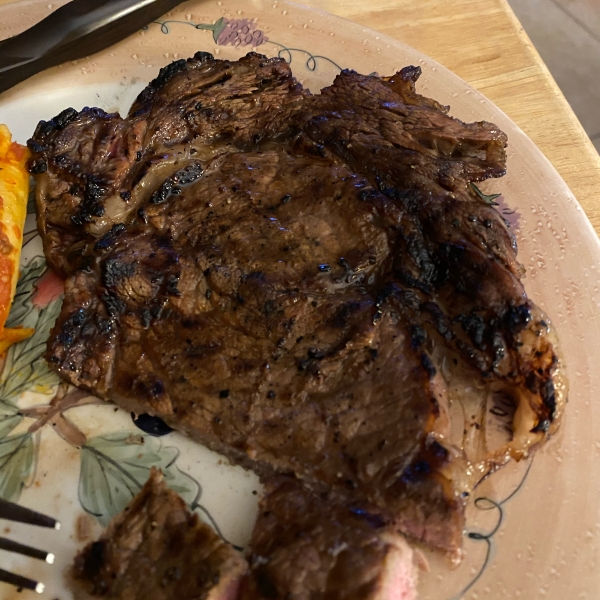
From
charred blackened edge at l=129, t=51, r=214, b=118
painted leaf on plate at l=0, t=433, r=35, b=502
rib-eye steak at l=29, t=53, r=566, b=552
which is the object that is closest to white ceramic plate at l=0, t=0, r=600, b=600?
painted leaf on plate at l=0, t=433, r=35, b=502

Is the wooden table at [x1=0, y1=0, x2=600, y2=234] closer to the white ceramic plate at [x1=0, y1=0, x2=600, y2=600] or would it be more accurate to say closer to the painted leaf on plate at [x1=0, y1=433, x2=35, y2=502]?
the white ceramic plate at [x1=0, y1=0, x2=600, y2=600]

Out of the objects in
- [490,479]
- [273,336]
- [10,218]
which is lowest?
[490,479]

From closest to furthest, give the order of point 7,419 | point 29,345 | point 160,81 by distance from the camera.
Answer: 1. point 7,419
2. point 29,345
3. point 160,81

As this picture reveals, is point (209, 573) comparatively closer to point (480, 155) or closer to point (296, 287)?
point (296, 287)

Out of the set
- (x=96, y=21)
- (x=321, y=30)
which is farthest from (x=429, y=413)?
(x=96, y=21)

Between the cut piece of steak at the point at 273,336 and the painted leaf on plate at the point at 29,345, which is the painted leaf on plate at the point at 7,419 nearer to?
the painted leaf on plate at the point at 29,345

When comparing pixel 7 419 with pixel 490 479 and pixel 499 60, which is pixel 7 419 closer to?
pixel 490 479

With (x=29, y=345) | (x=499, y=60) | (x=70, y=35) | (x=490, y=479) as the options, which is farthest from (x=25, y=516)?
(x=499, y=60)

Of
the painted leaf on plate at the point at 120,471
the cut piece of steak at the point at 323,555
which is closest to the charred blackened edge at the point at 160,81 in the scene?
the painted leaf on plate at the point at 120,471
